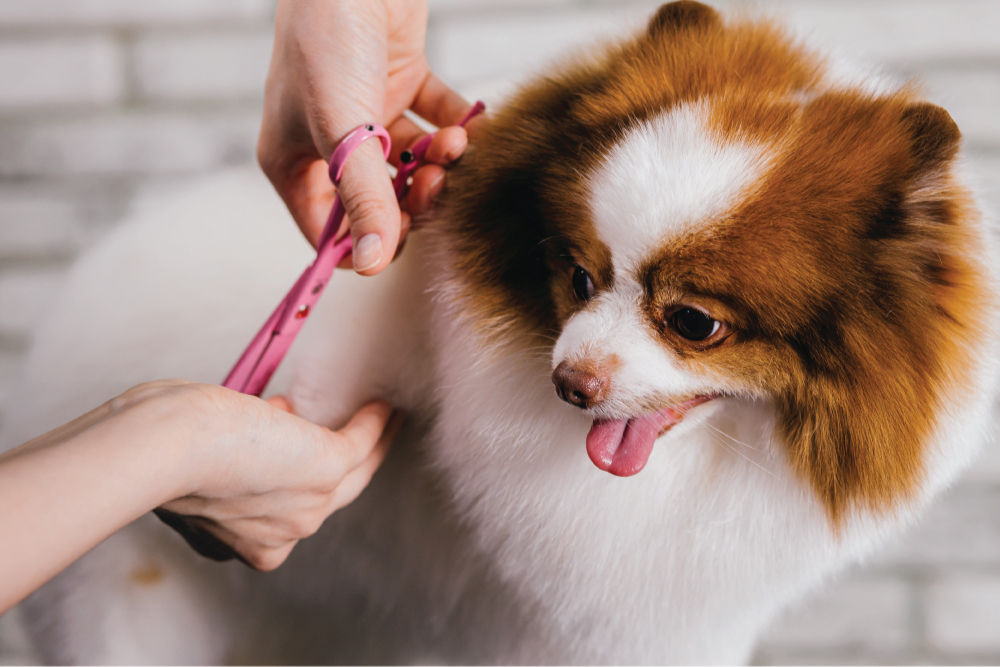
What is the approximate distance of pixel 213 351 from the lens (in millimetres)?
804

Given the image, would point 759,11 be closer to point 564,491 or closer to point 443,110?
point 443,110

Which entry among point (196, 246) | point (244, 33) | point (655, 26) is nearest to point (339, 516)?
point (196, 246)

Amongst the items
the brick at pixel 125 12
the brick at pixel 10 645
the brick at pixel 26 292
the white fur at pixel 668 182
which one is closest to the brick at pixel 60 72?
the brick at pixel 125 12

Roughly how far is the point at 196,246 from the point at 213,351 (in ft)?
0.38

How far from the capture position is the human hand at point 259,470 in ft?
1.82

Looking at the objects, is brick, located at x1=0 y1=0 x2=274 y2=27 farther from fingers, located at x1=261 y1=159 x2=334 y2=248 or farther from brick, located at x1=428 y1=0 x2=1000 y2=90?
fingers, located at x1=261 y1=159 x2=334 y2=248

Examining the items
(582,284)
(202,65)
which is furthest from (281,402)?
(202,65)

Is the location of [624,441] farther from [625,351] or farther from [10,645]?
[10,645]

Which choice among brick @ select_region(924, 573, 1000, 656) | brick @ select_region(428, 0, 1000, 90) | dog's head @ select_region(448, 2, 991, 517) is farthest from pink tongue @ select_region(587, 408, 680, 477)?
brick @ select_region(924, 573, 1000, 656)

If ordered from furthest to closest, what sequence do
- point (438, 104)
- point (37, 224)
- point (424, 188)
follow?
1. point (37, 224)
2. point (438, 104)
3. point (424, 188)

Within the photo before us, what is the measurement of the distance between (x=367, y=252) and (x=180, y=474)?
202mm

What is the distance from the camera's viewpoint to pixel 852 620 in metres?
1.30

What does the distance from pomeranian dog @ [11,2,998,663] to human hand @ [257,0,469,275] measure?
7 centimetres

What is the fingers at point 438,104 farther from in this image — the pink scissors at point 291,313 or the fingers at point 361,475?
the fingers at point 361,475
